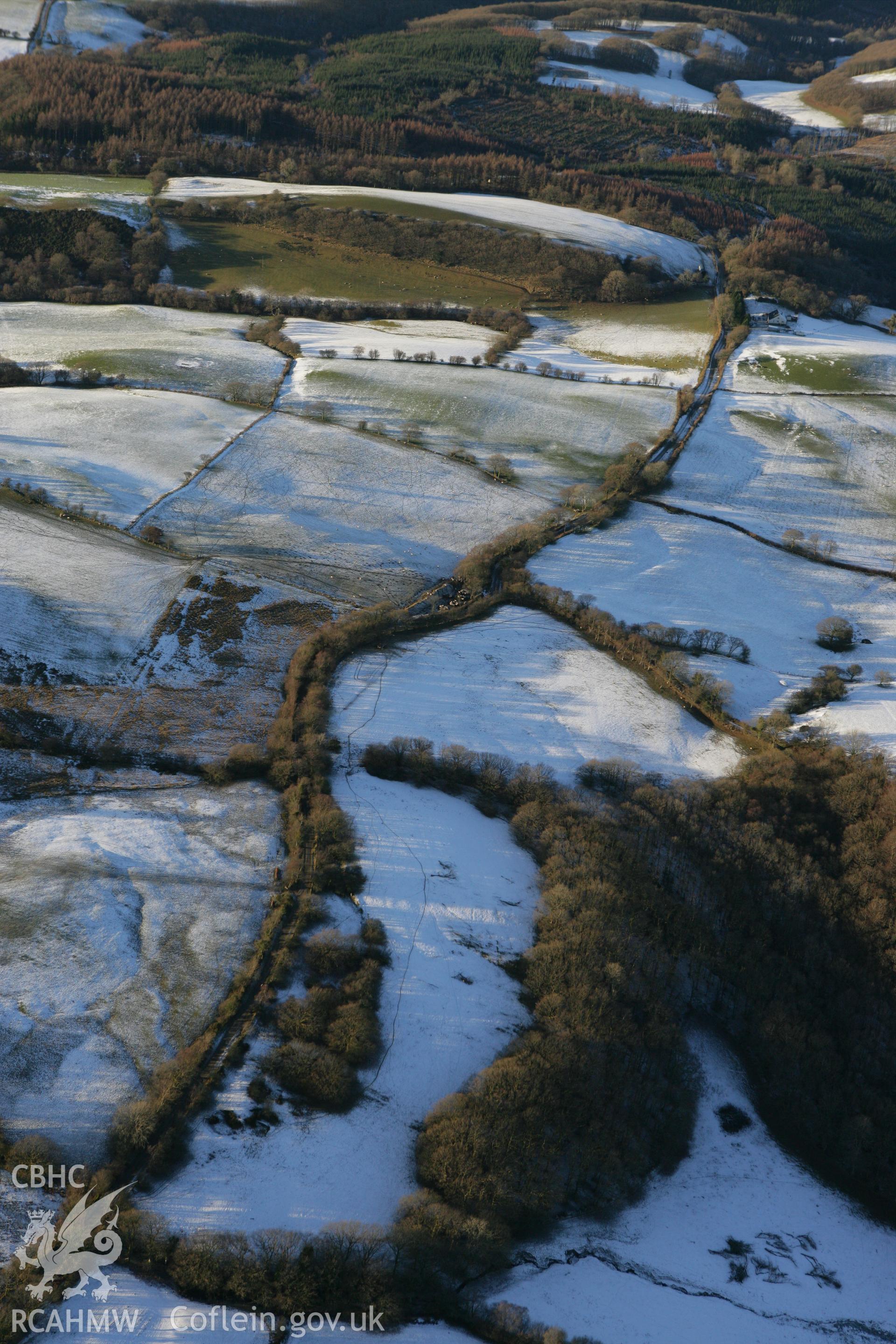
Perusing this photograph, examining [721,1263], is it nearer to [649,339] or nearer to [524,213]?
[649,339]

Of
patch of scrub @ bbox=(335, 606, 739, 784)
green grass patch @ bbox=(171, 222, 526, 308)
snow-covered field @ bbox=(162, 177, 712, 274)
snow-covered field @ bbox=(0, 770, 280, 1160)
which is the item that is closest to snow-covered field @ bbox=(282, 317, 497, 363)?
green grass patch @ bbox=(171, 222, 526, 308)

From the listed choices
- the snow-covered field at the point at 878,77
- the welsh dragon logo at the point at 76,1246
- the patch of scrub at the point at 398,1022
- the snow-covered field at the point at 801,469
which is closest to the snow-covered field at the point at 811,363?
the snow-covered field at the point at 801,469

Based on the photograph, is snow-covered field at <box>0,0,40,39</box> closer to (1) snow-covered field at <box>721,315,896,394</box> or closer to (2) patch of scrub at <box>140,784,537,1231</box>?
(1) snow-covered field at <box>721,315,896,394</box>

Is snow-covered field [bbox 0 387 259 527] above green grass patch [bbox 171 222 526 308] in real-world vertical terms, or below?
below

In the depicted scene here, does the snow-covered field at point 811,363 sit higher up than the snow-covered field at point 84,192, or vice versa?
the snow-covered field at point 84,192

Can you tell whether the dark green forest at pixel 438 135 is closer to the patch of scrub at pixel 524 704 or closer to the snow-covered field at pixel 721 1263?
the patch of scrub at pixel 524 704

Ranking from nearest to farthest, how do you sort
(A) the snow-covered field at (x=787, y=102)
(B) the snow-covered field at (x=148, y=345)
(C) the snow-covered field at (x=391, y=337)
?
(B) the snow-covered field at (x=148, y=345) → (C) the snow-covered field at (x=391, y=337) → (A) the snow-covered field at (x=787, y=102)
